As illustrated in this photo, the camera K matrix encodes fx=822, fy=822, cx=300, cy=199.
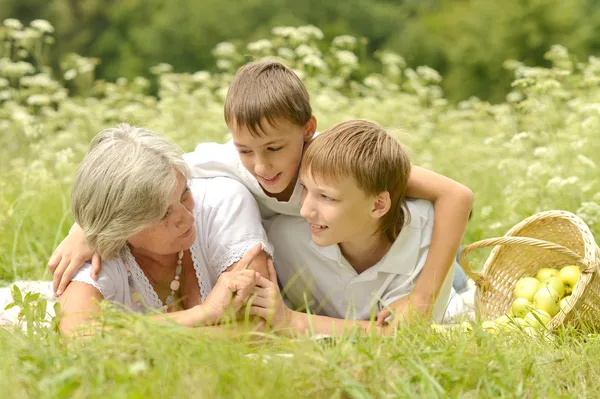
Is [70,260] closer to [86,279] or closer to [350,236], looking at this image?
[86,279]

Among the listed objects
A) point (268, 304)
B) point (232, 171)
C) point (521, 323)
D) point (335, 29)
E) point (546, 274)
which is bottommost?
point (521, 323)

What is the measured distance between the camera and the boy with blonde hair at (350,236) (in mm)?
3197

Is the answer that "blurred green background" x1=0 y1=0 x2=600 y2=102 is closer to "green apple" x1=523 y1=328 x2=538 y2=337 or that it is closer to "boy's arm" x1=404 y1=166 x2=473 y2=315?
"boy's arm" x1=404 y1=166 x2=473 y2=315

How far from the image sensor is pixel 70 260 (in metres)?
3.11

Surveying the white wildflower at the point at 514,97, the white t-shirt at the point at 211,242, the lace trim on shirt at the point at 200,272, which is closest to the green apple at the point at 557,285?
the white t-shirt at the point at 211,242

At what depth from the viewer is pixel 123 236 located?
9.84ft

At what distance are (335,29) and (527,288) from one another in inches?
414

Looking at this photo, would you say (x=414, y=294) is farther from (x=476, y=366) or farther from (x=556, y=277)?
(x=476, y=366)

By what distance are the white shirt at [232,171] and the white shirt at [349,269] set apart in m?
0.09

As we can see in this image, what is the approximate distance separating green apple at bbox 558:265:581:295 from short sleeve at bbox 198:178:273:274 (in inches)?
52.0

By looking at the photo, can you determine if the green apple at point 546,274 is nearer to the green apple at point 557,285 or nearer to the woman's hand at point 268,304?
the green apple at point 557,285

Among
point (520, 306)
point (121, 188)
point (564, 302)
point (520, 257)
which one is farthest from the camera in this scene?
point (520, 257)

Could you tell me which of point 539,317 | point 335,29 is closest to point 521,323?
point 539,317

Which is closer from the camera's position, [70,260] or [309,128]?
[70,260]
